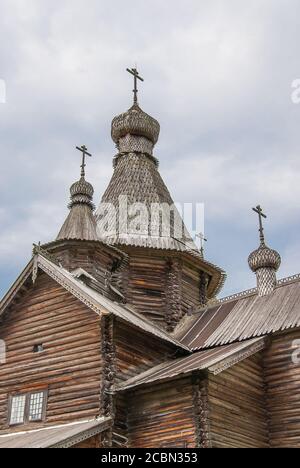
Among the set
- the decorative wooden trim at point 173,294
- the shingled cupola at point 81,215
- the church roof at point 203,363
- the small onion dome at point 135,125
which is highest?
the small onion dome at point 135,125

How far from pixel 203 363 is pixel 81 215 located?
9.90m

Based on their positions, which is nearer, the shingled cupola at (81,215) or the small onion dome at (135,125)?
the shingled cupola at (81,215)

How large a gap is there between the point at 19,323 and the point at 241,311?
7.39 metres

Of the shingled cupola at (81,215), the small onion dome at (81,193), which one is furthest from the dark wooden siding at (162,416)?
the small onion dome at (81,193)

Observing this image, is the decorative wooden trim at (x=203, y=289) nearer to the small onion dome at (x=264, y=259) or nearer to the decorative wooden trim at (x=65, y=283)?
the small onion dome at (x=264, y=259)

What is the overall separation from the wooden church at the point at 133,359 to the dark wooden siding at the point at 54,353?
0.11ft

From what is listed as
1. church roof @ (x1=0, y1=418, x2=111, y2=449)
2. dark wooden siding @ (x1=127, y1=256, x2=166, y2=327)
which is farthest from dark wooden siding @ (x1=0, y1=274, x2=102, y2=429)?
dark wooden siding @ (x1=127, y1=256, x2=166, y2=327)

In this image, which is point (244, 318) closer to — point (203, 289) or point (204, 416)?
point (204, 416)

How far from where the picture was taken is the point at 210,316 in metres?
23.2

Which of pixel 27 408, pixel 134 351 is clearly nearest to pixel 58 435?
pixel 27 408

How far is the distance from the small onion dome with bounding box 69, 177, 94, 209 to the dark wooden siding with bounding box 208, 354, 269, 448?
994 centimetres

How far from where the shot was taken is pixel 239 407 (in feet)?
58.2

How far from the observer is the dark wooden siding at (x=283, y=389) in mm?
18259
